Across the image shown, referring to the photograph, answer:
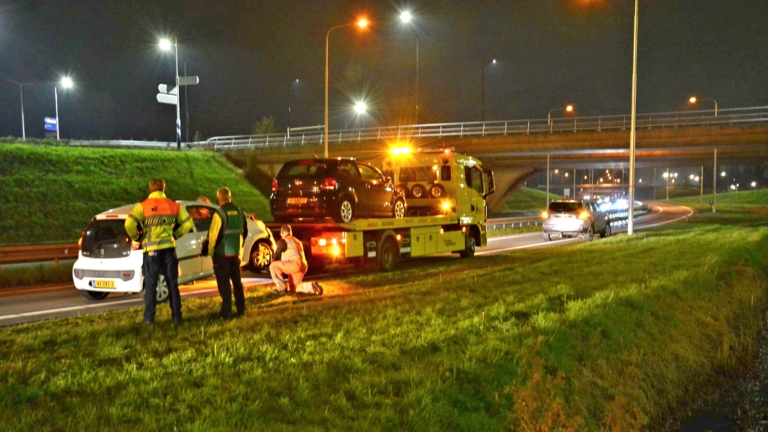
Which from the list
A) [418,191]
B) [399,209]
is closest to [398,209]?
[399,209]

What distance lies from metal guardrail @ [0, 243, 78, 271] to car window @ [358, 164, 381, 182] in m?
7.16

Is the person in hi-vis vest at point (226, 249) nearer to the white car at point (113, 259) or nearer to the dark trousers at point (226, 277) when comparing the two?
the dark trousers at point (226, 277)

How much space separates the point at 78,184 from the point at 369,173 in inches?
941

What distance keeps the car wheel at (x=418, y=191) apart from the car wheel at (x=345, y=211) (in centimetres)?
434

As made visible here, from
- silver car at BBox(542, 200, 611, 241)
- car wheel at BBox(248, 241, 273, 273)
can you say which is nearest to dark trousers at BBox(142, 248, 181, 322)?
car wheel at BBox(248, 241, 273, 273)

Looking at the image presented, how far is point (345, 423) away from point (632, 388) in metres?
4.53

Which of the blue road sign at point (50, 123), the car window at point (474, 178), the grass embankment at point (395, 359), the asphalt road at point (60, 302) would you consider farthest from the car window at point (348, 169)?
the blue road sign at point (50, 123)

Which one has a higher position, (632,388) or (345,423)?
(345,423)

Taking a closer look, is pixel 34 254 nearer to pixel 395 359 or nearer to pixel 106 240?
pixel 106 240

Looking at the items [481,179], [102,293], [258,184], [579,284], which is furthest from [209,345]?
[258,184]

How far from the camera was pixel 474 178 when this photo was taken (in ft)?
66.2

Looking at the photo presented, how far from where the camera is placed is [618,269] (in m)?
14.8

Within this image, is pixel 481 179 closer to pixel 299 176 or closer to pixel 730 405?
pixel 299 176

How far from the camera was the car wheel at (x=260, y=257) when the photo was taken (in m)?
14.4
